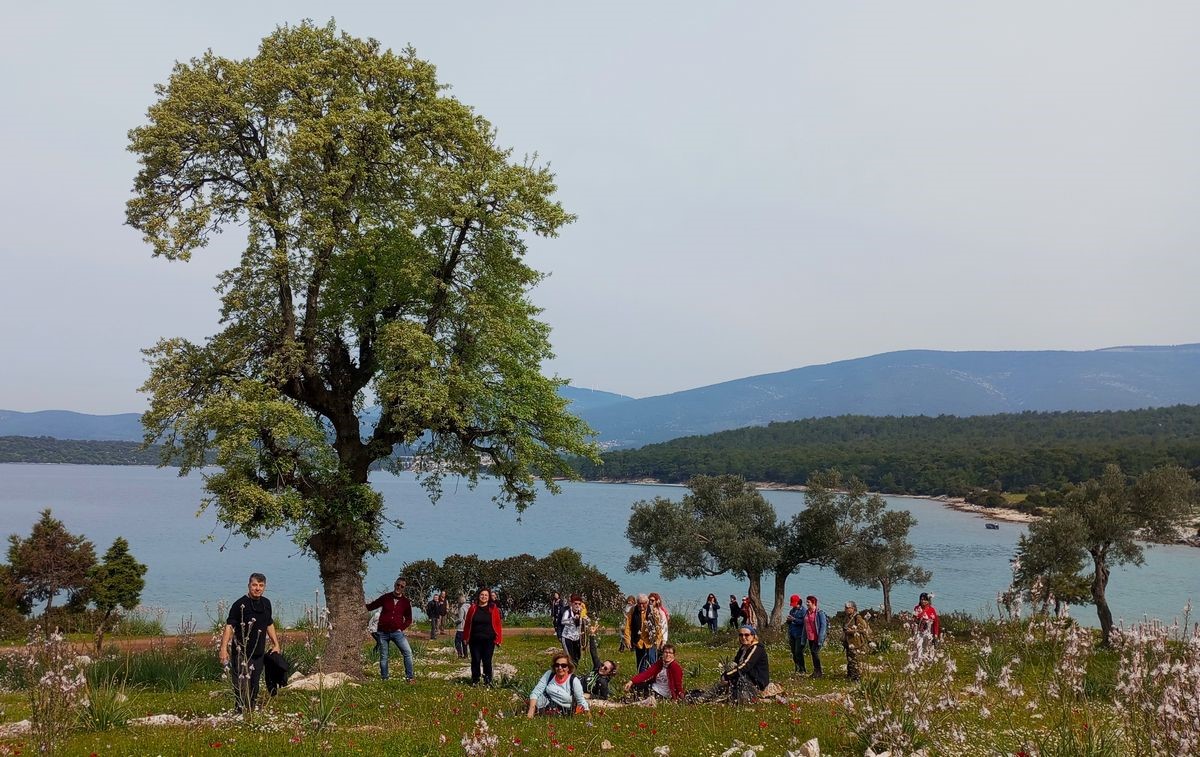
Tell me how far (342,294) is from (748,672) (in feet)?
44.3

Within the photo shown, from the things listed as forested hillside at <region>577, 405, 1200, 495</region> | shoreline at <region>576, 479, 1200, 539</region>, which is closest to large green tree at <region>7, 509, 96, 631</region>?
Answer: shoreline at <region>576, 479, 1200, 539</region>

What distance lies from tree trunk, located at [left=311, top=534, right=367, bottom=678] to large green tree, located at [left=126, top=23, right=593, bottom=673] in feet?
0.13

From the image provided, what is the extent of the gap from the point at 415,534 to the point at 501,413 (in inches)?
4127

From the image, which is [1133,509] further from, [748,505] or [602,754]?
[602,754]

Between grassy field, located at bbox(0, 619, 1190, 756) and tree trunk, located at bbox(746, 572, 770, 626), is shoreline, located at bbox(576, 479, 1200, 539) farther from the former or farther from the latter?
grassy field, located at bbox(0, 619, 1190, 756)

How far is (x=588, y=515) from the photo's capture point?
149 meters

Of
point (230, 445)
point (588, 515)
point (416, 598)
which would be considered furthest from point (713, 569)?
point (588, 515)

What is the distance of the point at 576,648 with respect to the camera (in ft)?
63.3

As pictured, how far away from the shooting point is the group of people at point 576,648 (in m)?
12.1

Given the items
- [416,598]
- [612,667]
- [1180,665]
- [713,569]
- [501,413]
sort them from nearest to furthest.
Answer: [1180,665]
[612,667]
[501,413]
[713,569]
[416,598]

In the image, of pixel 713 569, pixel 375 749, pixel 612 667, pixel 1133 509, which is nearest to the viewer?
pixel 375 749

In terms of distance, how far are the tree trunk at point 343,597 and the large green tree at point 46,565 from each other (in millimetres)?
22772

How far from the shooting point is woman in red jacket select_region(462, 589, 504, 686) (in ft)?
51.1

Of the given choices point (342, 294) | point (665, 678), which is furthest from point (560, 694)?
point (342, 294)
